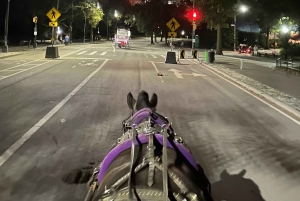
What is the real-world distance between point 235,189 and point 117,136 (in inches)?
130

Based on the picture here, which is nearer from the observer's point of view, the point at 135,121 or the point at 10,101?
the point at 135,121

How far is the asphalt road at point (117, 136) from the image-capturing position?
5.73 m

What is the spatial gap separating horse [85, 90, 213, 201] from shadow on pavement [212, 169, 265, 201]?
270 cm

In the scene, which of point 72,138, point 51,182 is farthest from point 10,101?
point 51,182

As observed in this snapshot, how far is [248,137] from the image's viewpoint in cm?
870

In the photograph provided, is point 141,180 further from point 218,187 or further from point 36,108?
point 36,108

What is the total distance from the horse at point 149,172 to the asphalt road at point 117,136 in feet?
9.08

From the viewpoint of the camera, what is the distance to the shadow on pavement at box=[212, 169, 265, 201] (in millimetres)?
5371

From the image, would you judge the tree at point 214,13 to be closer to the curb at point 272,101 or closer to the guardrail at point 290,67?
the guardrail at point 290,67

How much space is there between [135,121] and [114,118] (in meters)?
6.94

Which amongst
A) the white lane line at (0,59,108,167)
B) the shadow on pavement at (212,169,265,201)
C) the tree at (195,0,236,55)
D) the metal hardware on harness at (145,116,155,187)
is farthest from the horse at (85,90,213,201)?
the tree at (195,0,236,55)

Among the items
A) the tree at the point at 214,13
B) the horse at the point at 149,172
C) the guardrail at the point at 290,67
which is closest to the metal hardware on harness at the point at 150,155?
the horse at the point at 149,172

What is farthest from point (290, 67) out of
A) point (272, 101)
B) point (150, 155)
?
point (150, 155)

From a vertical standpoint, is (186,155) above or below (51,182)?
above
